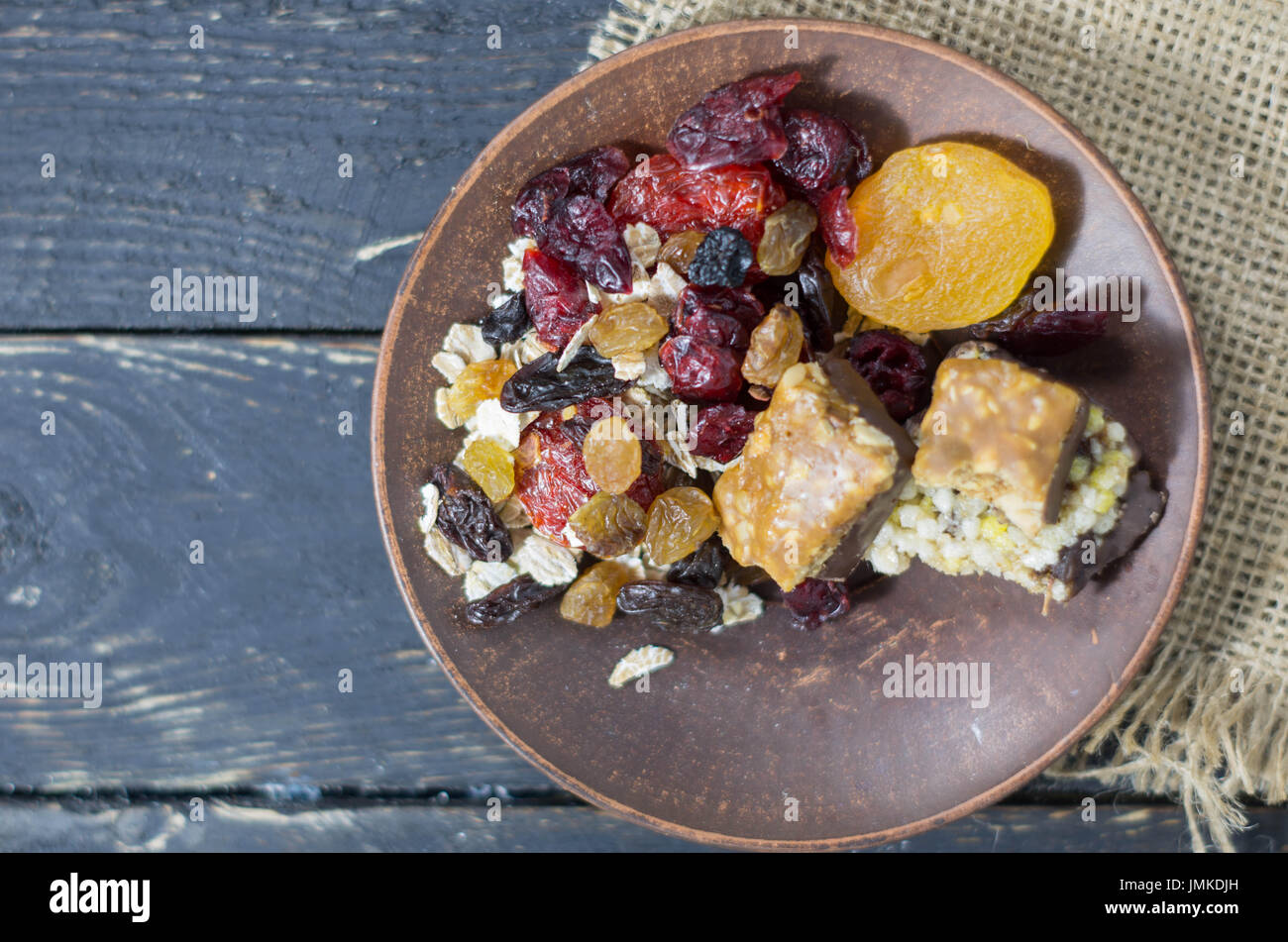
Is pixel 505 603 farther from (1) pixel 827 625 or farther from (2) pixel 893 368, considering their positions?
(2) pixel 893 368

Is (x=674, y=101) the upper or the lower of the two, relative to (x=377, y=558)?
upper

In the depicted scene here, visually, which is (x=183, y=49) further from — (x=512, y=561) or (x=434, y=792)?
(x=434, y=792)

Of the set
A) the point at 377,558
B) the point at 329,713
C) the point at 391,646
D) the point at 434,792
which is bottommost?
the point at 434,792

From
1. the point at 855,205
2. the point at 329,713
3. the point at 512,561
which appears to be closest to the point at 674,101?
the point at 855,205

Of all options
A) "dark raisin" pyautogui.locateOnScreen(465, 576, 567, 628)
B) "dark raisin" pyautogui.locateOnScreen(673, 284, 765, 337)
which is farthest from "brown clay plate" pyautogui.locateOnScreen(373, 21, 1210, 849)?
"dark raisin" pyautogui.locateOnScreen(673, 284, 765, 337)

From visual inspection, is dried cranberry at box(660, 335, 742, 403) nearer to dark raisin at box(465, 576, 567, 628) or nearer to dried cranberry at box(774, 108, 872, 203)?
dried cranberry at box(774, 108, 872, 203)

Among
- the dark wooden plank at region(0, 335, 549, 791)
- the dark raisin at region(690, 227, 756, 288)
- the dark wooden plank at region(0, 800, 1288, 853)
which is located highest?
the dark raisin at region(690, 227, 756, 288)
